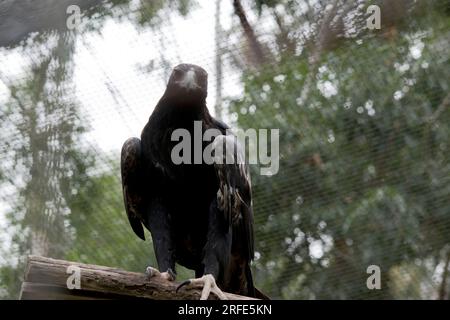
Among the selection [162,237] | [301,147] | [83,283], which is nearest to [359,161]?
[301,147]

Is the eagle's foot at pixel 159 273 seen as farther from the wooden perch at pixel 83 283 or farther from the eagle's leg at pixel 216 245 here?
the eagle's leg at pixel 216 245

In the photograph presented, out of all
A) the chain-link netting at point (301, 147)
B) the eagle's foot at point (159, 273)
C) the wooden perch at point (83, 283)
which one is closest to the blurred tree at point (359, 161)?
the chain-link netting at point (301, 147)

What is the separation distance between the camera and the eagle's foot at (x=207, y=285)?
3.74 meters

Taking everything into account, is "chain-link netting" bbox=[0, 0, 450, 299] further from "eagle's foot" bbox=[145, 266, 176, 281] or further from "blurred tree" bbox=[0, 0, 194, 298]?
"eagle's foot" bbox=[145, 266, 176, 281]

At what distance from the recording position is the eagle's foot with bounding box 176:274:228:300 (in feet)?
12.3

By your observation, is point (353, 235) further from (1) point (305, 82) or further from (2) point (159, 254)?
(2) point (159, 254)

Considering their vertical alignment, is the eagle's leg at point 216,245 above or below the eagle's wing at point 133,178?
below

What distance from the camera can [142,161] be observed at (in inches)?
175

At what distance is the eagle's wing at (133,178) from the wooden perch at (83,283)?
0.87 metres

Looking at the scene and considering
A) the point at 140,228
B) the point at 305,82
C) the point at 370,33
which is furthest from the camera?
the point at 305,82

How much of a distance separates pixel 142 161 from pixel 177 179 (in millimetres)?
242

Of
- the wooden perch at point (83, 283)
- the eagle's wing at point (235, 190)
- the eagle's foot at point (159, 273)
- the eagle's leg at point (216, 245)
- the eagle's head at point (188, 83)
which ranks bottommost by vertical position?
the wooden perch at point (83, 283)

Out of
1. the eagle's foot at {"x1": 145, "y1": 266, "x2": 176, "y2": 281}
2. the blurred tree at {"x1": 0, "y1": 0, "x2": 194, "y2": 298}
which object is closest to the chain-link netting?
the blurred tree at {"x1": 0, "y1": 0, "x2": 194, "y2": 298}
